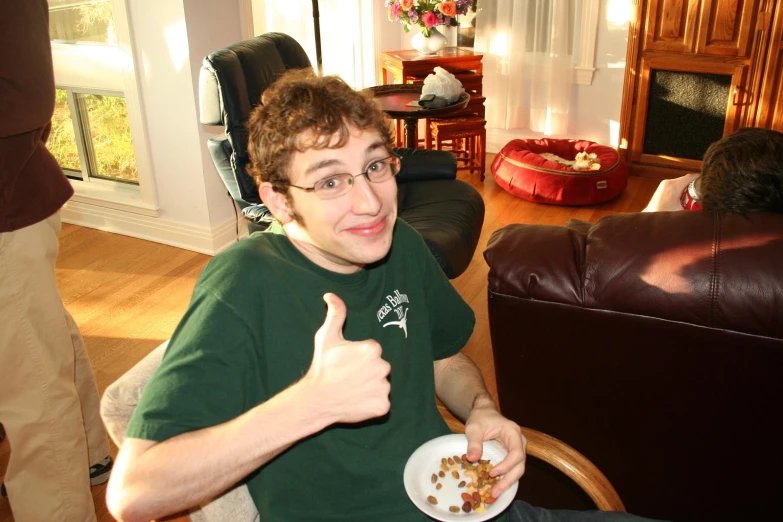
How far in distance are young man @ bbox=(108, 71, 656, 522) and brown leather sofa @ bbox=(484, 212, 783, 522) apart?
0.24 metres

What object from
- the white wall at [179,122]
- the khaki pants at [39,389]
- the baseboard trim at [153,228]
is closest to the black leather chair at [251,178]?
the white wall at [179,122]

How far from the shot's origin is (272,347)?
1.11m

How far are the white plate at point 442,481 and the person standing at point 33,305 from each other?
1093 millimetres

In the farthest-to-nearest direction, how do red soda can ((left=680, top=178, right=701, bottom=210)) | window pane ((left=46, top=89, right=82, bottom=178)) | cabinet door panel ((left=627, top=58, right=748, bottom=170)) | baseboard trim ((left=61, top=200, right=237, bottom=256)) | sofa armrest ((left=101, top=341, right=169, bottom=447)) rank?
cabinet door panel ((left=627, top=58, right=748, bottom=170)) < window pane ((left=46, top=89, right=82, bottom=178)) < baseboard trim ((left=61, top=200, right=237, bottom=256)) < red soda can ((left=680, top=178, right=701, bottom=210)) < sofa armrest ((left=101, top=341, right=169, bottom=447))

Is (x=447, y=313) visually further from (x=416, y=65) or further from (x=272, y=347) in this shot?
(x=416, y=65)

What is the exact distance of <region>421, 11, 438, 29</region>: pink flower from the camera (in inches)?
187

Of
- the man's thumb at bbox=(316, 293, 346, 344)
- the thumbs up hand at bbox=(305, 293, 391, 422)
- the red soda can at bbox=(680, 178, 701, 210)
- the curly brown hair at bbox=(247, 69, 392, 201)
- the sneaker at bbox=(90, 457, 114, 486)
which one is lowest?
the sneaker at bbox=(90, 457, 114, 486)

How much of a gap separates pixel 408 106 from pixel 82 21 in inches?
72.4

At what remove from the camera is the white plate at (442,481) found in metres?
1.10

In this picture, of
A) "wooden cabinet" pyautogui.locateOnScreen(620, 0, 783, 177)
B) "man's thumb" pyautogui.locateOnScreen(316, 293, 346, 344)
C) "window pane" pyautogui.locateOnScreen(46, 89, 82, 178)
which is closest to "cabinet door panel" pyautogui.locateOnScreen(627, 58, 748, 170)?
"wooden cabinet" pyautogui.locateOnScreen(620, 0, 783, 177)

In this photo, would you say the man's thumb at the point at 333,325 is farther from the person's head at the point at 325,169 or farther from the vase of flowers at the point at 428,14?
the vase of flowers at the point at 428,14

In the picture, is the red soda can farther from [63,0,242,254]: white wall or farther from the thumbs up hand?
[63,0,242,254]: white wall

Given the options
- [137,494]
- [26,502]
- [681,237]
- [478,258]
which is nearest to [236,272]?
[137,494]

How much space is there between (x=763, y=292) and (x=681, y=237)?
0.19m
